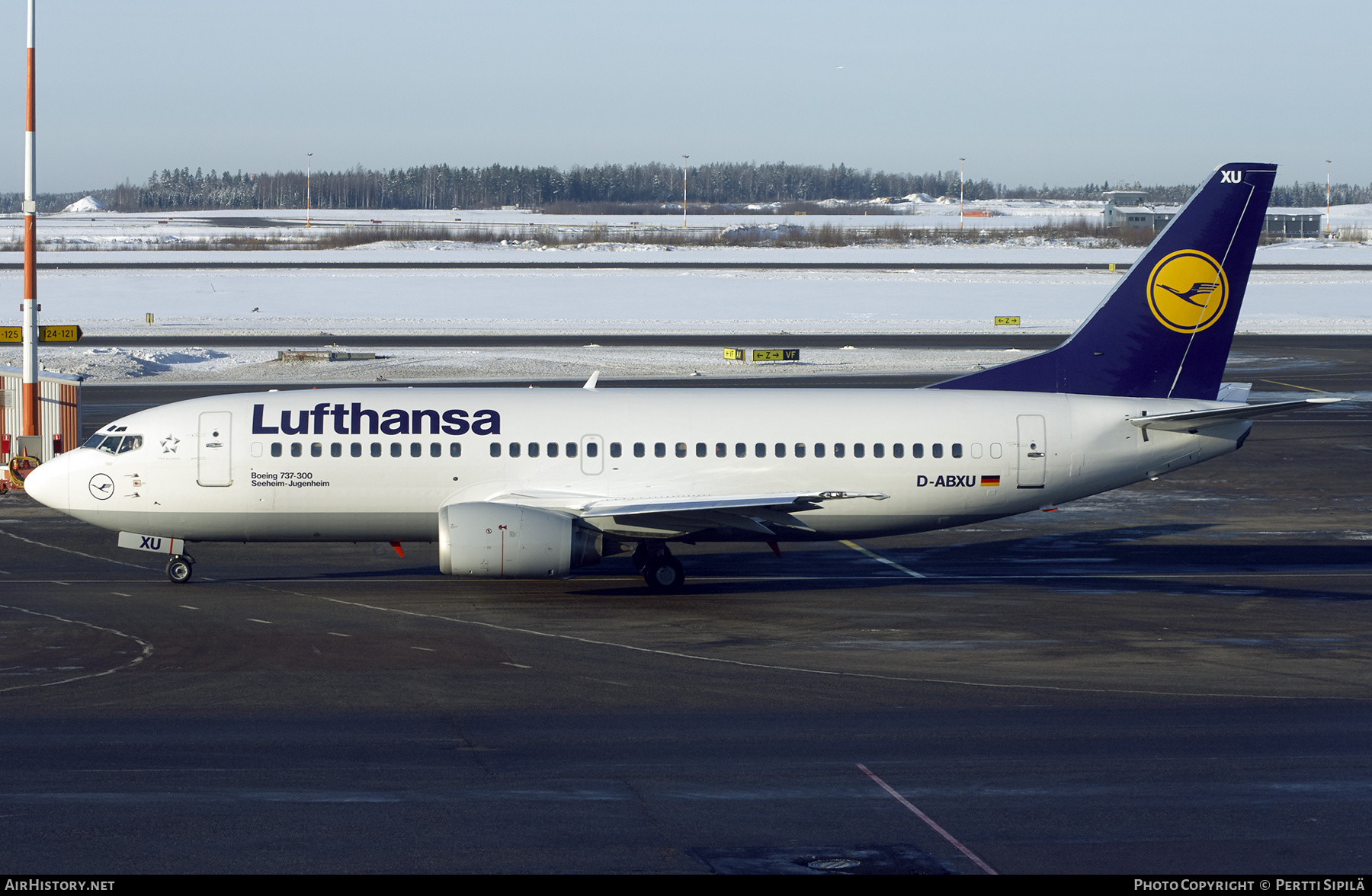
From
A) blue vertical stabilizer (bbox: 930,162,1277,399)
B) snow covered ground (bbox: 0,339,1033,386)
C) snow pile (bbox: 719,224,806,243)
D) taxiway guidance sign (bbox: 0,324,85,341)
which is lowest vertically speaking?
snow covered ground (bbox: 0,339,1033,386)

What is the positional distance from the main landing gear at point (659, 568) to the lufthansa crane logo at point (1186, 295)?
12123mm

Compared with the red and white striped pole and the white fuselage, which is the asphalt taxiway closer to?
the white fuselage

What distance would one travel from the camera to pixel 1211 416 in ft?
93.6

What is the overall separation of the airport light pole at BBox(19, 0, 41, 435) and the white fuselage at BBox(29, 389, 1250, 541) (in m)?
11.1

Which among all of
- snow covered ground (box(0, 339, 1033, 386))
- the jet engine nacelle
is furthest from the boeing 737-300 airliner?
snow covered ground (box(0, 339, 1033, 386))

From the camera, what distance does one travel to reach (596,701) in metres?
20.4

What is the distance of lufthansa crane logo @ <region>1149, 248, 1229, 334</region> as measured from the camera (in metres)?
30.1

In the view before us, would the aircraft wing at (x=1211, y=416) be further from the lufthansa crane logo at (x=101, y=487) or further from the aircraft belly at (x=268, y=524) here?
the lufthansa crane logo at (x=101, y=487)

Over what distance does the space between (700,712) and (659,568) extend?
913cm

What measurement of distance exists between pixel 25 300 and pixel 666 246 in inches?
5094

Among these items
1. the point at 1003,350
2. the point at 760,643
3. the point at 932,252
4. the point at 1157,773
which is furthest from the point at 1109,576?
the point at 932,252

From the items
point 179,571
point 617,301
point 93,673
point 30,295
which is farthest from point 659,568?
point 617,301

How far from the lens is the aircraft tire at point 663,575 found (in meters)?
28.9

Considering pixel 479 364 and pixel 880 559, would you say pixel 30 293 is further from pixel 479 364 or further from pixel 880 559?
pixel 479 364
